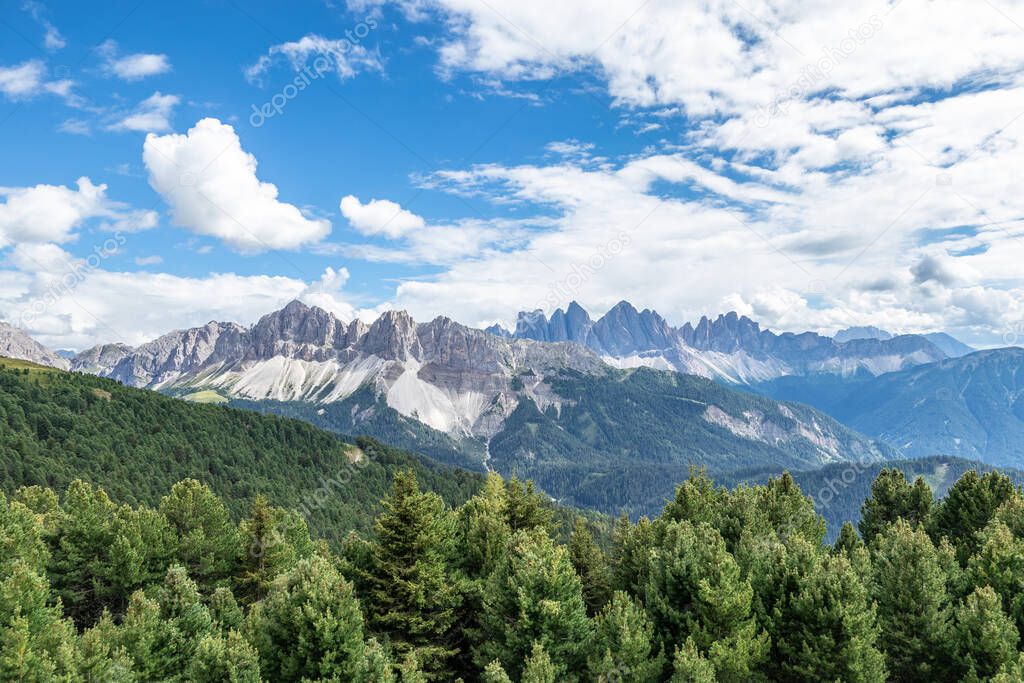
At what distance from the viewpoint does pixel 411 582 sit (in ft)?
143

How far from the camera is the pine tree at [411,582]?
143 ft

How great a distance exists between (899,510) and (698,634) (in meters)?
47.1

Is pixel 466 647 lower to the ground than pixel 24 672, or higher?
lower

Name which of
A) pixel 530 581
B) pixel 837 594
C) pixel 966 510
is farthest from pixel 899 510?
pixel 530 581

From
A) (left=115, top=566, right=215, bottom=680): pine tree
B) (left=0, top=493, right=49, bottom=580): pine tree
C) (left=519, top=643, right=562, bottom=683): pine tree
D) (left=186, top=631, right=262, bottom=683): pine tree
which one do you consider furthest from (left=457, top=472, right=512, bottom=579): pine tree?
(left=0, top=493, right=49, bottom=580): pine tree

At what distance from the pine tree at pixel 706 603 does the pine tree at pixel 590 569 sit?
10741mm

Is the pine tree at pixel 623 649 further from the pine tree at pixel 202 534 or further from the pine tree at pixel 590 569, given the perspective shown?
the pine tree at pixel 202 534

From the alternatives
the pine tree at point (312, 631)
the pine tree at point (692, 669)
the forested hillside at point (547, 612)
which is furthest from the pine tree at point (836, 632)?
the pine tree at point (312, 631)

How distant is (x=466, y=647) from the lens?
49219mm

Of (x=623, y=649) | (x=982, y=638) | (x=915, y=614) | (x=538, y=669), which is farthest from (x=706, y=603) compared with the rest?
(x=982, y=638)

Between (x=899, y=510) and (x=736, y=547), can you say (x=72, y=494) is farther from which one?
(x=899, y=510)

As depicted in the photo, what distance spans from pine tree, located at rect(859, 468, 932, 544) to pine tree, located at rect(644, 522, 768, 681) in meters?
40.2

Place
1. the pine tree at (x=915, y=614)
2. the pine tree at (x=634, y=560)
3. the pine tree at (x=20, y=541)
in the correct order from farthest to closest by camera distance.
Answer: the pine tree at (x=634, y=560), the pine tree at (x=20, y=541), the pine tree at (x=915, y=614)

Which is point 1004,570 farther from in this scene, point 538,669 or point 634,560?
point 538,669
